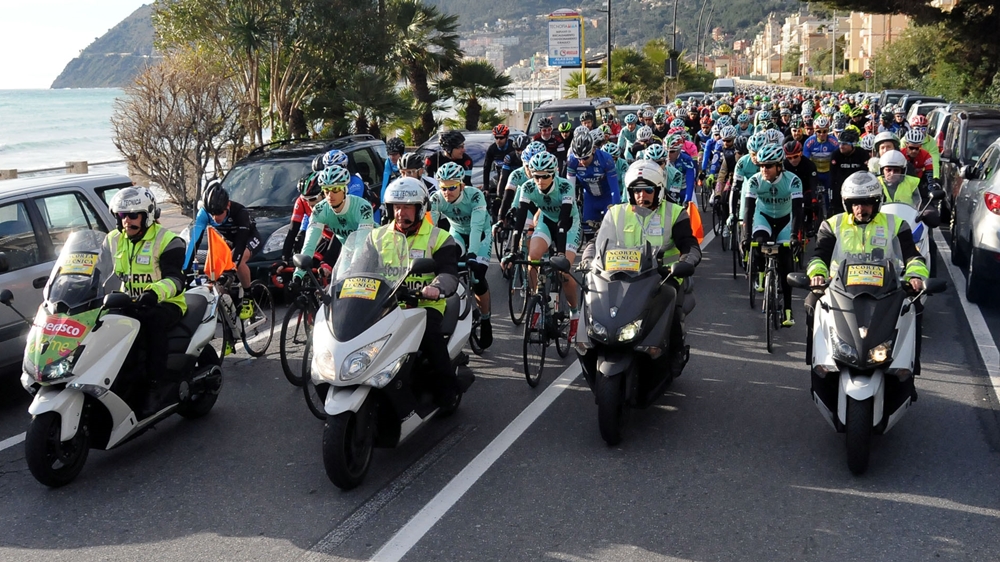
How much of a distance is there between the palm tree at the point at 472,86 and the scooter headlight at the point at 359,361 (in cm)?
2707

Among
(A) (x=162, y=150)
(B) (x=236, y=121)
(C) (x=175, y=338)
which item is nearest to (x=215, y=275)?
(C) (x=175, y=338)

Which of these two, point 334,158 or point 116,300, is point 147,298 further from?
point 334,158

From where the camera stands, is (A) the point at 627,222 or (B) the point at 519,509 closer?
(B) the point at 519,509

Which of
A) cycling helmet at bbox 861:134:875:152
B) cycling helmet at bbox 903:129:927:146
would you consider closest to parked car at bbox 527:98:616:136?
cycling helmet at bbox 861:134:875:152

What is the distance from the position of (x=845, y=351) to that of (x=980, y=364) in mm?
3237

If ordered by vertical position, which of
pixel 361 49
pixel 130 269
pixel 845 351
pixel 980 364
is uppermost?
pixel 361 49

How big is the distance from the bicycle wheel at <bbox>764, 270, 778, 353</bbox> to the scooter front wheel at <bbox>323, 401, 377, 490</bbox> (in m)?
4.41

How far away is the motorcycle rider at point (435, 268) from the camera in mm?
6652

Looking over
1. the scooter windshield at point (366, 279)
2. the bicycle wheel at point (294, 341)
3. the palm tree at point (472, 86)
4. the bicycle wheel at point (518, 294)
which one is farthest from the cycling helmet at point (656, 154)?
the palm tree at point (472, 86)

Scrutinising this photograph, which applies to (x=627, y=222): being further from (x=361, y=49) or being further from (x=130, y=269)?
(x=361, y=49)

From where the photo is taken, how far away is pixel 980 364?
342 inches

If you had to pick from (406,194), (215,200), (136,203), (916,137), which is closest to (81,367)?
(136,203)

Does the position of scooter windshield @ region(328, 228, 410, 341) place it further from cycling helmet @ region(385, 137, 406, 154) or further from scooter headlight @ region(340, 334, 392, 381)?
cycling helmet @ region(385, 137, 406, 154)

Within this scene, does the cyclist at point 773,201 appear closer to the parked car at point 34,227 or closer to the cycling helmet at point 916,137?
the cycling helmet at point 916,137
